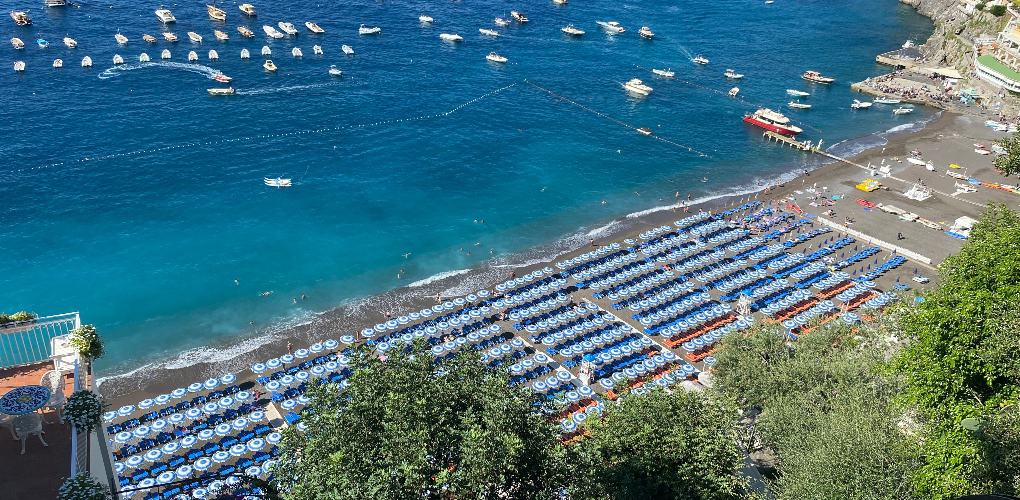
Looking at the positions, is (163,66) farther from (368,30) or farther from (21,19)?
(368,30)

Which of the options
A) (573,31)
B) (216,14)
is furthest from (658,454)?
(216,14)

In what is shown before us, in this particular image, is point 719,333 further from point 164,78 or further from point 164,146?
point 164,78

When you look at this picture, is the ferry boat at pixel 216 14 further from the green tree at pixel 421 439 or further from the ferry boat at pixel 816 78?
the green tree at pixel 421 439

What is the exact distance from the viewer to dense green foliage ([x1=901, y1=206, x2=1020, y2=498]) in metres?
24.8

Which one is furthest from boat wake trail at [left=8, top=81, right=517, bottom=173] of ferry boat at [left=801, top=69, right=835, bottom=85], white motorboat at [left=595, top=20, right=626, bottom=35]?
ferry boat at [left=801, top=69, right=835, bottom=85]

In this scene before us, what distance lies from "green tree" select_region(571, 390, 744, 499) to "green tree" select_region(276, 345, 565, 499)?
11.3 ft

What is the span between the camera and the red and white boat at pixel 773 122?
322ft

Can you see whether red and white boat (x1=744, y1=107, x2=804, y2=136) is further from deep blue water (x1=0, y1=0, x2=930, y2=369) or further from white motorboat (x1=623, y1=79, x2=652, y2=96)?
white motorboat (x1=623, y1=79, x2=652, y2=96)

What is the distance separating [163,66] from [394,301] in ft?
224

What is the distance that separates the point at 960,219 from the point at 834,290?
20709 mm

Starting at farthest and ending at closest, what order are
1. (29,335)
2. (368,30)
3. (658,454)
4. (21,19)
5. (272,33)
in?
1. (368,30)
2. (272,33)
3. (21,19)
4. (29,335)
5. (658,454)

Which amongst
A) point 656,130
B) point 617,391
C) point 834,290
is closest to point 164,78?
point 656,130

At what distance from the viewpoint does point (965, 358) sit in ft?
87.6

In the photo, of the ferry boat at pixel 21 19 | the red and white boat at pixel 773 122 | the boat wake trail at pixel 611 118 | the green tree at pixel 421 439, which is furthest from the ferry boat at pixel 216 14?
the green tree at pixel 421 439
